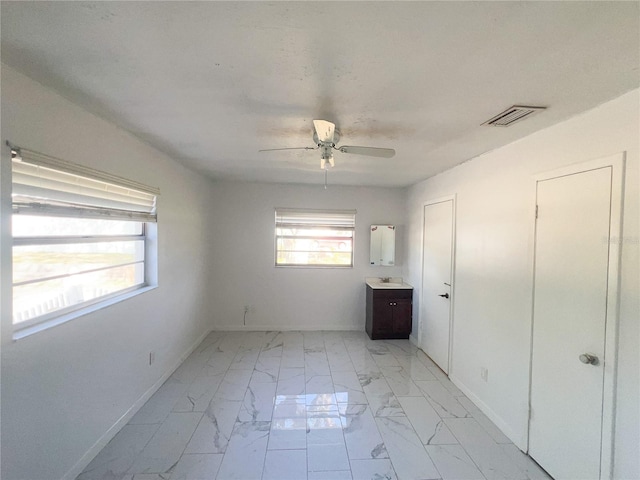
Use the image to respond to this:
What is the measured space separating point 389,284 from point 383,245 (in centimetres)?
66

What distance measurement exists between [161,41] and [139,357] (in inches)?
96.2

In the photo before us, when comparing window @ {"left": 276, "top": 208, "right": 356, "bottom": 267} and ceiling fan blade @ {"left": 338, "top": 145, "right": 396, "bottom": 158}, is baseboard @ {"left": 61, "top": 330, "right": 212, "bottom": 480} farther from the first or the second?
ceiling fan blade @ {"left": 338, "top": 145, "right": 396, "bottom": 158}

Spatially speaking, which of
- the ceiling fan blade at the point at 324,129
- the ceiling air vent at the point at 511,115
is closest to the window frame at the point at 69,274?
the ceiling fan blade at the point at 324,129

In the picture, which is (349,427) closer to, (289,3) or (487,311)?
(487,311)

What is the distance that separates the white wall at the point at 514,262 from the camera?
1.39 meters

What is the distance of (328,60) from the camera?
1.18 metres

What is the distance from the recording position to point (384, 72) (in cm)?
126

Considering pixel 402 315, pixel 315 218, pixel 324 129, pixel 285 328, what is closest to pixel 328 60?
pixel 324 129

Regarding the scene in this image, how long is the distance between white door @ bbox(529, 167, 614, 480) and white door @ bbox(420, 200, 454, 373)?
1214 millimetres

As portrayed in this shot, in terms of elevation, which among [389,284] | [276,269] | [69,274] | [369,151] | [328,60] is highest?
[328,60]

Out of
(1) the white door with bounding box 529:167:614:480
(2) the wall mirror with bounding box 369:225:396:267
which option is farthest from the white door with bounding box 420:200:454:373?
(1) the white door with bounding box 529:167:614:480

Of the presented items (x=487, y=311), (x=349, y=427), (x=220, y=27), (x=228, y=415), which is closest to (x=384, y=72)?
(x=220, y=27)

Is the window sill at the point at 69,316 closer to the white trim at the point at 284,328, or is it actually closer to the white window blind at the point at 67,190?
the white window blind at the point at 67,190

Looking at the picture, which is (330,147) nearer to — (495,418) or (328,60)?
(328,60)
